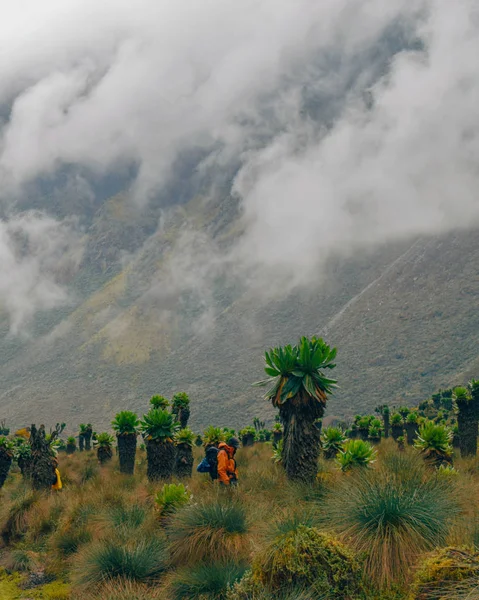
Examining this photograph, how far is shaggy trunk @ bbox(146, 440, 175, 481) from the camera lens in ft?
63.0

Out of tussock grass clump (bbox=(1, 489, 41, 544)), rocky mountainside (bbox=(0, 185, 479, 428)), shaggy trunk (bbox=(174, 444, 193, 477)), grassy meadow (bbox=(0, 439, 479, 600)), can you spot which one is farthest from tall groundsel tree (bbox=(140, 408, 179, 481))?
rocky mountainside (bbox=(0, 185, 479, 428))

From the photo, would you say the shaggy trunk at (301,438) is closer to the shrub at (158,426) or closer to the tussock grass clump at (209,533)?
the tussock grass clump at (209,533)

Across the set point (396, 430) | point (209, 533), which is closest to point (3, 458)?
point (209, 533)

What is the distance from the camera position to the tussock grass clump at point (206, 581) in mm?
6957

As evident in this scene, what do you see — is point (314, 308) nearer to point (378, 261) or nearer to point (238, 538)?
point (378, 261)

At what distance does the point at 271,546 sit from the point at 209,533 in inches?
93.6

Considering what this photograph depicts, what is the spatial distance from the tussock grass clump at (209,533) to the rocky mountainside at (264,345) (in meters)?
93.7

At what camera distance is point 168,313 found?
198625mm

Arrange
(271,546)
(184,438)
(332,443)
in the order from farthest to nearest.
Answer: (332,443), (184,438), (271,546)

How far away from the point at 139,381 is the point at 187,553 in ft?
472

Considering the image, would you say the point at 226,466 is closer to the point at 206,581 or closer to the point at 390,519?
the point at 206,581

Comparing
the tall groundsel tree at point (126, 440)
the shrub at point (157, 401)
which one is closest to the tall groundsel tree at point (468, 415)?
the shrub at point (157, 401)

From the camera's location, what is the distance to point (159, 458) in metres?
19.2

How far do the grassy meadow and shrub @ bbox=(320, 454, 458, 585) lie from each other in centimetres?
1
